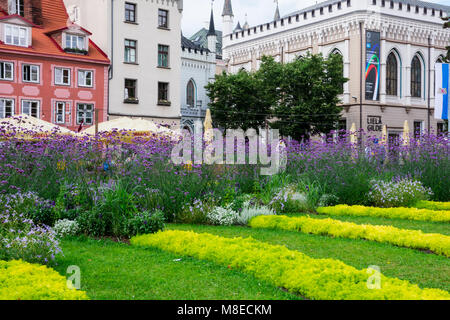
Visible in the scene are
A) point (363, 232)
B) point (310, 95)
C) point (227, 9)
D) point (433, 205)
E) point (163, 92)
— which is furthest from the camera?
point (227, 9)

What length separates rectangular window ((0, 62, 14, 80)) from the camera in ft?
97.9

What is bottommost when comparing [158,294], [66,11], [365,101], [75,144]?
[158,294]

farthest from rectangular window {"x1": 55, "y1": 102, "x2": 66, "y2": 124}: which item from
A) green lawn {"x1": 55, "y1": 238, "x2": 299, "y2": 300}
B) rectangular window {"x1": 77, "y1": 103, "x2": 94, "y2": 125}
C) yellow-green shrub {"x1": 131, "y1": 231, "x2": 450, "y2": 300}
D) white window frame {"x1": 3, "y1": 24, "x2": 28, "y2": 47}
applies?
green lawn {"x1": 55, "y1": 238, "x2": 299, "y2": 300}

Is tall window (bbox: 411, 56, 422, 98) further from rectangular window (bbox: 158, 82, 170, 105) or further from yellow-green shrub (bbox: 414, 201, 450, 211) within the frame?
yellow-green shrub (bbox: 414, 201, 450, 211)

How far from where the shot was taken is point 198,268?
6863 mm

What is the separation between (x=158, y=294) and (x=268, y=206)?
721cm

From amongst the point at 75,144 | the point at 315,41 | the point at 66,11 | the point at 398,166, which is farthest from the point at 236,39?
the point at 75,144

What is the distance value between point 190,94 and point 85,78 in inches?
692

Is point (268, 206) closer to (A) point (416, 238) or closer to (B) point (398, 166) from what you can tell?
(A) point (416, 238)

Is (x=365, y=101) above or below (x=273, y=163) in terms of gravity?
above

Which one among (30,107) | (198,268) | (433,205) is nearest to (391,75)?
(30,107)

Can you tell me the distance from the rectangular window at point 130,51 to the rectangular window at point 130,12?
1.56 m

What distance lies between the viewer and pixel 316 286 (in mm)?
5414

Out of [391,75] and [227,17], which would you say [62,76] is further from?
[227,17]
